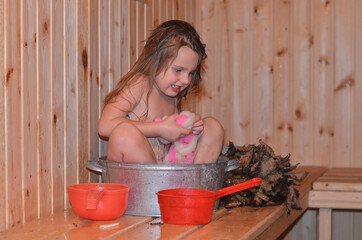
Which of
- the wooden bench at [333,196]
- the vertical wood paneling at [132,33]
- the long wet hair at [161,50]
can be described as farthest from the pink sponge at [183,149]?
the wooden bench at [333,196]

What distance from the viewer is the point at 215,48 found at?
2926 millimetres

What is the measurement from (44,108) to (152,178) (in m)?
0.38

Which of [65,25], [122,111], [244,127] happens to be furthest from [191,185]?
[244,127]

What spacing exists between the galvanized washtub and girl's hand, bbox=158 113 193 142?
133 millimetres

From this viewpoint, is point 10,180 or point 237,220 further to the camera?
point 237,220

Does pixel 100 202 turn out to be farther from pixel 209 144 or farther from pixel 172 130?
pixel 209 144

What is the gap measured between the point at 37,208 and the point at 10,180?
162 mm

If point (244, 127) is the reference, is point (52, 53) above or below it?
above

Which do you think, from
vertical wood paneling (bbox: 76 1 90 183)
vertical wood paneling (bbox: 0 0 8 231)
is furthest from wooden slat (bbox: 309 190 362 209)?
vertical wood paneling (bbox: 0 0 8 231)

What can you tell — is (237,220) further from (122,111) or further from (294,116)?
(294,116)

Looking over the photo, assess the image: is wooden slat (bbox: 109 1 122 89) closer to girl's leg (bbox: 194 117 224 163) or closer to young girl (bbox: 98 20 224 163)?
young girl (bbox: 98 20 224 163)

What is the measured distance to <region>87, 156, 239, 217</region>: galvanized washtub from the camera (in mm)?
1436

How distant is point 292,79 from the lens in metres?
2.82

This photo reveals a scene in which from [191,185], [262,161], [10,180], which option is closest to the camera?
[10,180]
